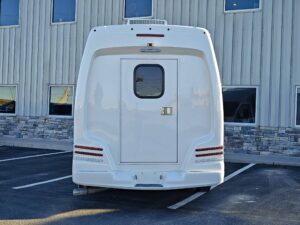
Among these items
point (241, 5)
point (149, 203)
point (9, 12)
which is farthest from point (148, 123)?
point (9, 12)

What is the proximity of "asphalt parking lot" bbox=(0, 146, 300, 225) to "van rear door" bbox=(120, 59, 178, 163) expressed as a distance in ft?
2.95

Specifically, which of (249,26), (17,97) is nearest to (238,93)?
(249,26)

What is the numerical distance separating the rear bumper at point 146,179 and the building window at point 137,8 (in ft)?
28.3

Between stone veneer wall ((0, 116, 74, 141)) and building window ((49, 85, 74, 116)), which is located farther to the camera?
building window ((49, 85, 74, 116))

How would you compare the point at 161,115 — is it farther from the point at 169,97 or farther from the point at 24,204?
the point at 24,204

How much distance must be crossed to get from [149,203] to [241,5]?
7794 mm

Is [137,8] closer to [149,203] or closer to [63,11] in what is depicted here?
[63,11]

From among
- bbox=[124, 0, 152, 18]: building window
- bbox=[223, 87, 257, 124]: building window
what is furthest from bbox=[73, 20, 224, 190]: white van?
bbox=[124, 0, 152, 18]: building window

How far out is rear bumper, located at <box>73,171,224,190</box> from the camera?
6234 mm

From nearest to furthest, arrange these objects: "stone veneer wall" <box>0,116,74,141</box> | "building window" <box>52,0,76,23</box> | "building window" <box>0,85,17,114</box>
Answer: "stone veneer wall" <box>0,116,74,141</box> < "building window" <box>52,0,76,23</box> < "building window" <box>0,85,17,114</box>

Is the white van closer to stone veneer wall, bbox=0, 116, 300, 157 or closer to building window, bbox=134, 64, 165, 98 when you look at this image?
building window, bbox=134, 64, 165, 98

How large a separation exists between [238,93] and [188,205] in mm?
6286

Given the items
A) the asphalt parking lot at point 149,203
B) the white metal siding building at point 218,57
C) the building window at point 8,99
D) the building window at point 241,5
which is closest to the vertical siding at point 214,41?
the white metal siding building at point 218,57

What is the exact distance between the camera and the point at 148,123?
21.0 ft
